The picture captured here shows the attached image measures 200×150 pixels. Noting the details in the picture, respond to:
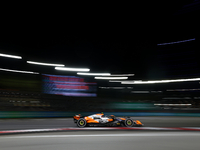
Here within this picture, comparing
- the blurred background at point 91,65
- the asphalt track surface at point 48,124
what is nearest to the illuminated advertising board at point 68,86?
the blurred background at point 91,65

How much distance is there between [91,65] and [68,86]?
4726 millimetres

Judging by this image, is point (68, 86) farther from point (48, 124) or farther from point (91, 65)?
point (48, 124)

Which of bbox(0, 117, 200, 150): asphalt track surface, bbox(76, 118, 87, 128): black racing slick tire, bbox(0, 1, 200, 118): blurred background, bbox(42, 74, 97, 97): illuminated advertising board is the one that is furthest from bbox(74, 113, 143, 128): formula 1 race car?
bbox(42, 74, 97, 97): illuminated advertising board

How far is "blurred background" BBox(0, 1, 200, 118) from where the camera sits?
835 inches

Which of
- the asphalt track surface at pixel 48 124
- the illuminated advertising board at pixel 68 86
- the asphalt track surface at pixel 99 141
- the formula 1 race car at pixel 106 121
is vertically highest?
the illuminated advertising board at pixel 68 86

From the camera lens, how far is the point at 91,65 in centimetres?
2878

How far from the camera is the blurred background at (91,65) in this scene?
21.2 metres

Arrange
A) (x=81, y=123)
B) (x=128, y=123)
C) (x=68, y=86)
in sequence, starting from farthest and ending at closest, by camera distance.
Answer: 1. (x=68, y=86)
2. (x=81, y=123)
3. (x=128, y=123)

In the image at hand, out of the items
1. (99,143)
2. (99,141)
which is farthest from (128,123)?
(99,143)

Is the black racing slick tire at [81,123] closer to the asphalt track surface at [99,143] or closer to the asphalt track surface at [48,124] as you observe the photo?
the asphalt track surface at [48,124]

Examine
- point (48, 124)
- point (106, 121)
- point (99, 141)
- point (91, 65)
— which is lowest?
Answer: point (48, 124)

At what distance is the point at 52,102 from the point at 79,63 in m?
7.28

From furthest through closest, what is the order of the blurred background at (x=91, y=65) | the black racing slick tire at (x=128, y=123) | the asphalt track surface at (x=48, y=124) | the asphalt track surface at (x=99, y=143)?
1. the blurred background at (x=91, y=65)
2. the asphalt track surface at (x=48, y=124)
3. the black racing slick tire at (x=128, y=123)
4. the asphalt track surface at (x=99, y=143)

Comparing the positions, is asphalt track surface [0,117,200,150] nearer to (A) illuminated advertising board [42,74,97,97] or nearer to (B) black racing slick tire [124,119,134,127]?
(B) black racing slick tire [124,119,134,127]
